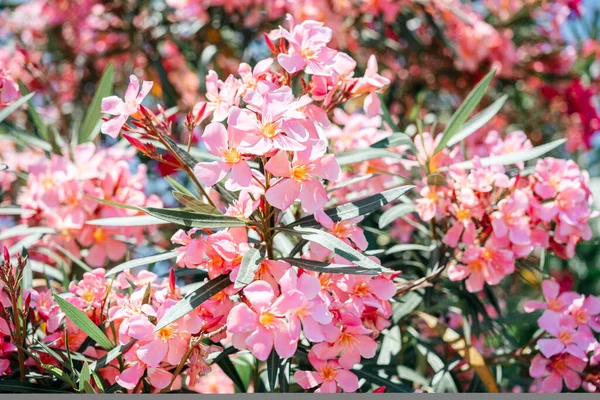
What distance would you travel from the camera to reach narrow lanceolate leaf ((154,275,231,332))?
0.80 m

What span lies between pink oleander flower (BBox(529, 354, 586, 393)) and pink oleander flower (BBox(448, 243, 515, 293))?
160mm

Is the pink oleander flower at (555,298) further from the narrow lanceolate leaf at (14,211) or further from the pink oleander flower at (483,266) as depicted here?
the narrow lanceolate leaf at (14,211)

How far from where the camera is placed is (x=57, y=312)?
1010 mm

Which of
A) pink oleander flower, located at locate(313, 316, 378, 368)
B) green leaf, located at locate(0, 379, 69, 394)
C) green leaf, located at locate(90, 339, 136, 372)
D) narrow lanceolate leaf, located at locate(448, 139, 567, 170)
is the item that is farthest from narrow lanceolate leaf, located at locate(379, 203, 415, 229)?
green leaf, located at locate(0, 379, 69, 394)

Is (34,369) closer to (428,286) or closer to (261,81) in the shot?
(261,81)

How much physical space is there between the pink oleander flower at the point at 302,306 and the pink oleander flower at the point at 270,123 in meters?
0.15

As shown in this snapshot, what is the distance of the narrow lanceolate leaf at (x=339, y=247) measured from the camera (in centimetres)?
81

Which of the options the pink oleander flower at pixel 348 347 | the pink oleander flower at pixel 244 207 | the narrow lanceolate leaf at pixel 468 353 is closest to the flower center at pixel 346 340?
the pink oleander flower at pixel 348 347

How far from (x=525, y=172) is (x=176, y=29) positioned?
1478 millimetres

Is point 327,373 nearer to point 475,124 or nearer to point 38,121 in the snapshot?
point 475,124

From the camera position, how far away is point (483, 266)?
1.16m

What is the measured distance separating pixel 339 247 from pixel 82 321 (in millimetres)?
368

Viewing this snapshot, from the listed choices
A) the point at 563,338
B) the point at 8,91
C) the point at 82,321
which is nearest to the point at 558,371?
the point at 563,338

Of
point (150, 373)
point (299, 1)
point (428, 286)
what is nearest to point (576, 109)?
point (299, 1)
